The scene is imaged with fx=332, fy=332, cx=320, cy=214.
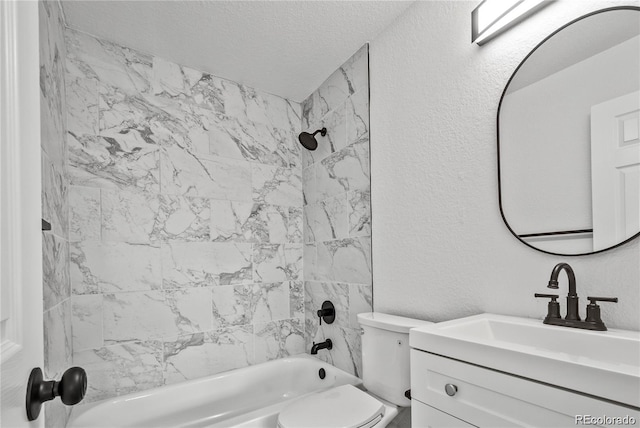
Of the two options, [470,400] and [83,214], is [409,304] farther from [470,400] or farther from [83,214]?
[83,214]

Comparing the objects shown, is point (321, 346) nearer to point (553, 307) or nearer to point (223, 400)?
point (223, 400)

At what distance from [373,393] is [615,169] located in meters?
1.35

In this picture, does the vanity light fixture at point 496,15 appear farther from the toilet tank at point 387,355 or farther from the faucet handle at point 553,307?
the toilet tank at point 387,355

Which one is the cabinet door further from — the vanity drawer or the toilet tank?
the toilet tank

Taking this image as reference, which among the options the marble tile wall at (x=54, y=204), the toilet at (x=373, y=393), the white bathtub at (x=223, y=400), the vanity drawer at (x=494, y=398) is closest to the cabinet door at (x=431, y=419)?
the vanity drawer at (x=494, y=398)

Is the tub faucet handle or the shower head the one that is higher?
the shower head

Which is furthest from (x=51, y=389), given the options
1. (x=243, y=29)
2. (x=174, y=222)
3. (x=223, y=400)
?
(x=243, y=29)

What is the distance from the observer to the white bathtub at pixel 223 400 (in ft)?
5.32

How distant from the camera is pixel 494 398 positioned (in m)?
0.87

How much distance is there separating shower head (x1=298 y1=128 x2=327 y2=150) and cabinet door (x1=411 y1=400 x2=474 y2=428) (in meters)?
1.72

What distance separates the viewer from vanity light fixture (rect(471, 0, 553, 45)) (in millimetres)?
1223

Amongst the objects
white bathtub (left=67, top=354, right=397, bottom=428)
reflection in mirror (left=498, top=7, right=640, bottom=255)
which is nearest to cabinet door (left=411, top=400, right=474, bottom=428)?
white bathtub (left=67, top=354, right=397, bottom=428)

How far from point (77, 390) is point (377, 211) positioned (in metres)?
1.57

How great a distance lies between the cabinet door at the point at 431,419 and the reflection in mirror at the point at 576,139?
641mm
